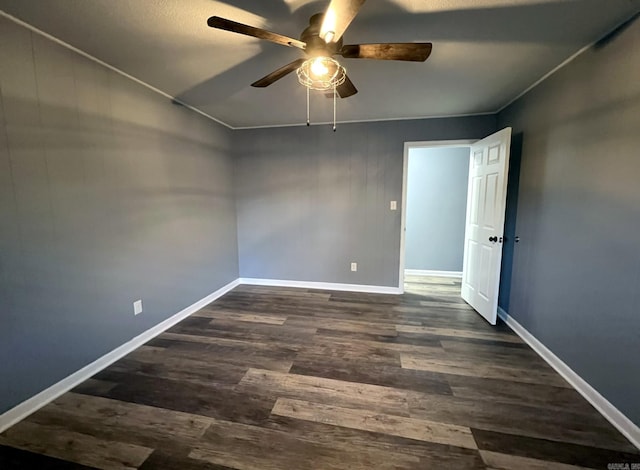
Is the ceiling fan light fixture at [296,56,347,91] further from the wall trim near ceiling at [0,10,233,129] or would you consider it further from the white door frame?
the white door frame

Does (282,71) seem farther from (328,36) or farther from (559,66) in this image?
(559,66)

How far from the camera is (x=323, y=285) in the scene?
4.06 metres

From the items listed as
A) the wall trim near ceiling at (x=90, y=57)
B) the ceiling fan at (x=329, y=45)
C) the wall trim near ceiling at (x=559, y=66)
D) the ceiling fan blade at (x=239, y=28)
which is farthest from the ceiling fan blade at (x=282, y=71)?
the wall trim near ceiling at (x=559, y=66)

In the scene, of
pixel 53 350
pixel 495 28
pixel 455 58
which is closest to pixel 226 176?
pixel 53 350

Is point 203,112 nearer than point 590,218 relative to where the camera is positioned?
No

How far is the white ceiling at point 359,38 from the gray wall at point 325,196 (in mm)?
911

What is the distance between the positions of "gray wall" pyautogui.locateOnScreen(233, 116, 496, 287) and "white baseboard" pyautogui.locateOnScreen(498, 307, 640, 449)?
5.58 ft

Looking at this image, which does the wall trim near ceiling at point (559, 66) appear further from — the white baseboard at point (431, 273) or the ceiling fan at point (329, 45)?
the white baseboard at point (431, 273)

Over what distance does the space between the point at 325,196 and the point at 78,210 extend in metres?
2.73

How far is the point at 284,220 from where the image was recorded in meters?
4.06

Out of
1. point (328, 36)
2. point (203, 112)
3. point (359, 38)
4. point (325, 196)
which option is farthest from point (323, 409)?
point (203, 112)

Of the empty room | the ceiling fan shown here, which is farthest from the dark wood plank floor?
the ceiling fan

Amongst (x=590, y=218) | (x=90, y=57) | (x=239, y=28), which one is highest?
(x=90, y=57)

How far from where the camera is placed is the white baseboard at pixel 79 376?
163cm
